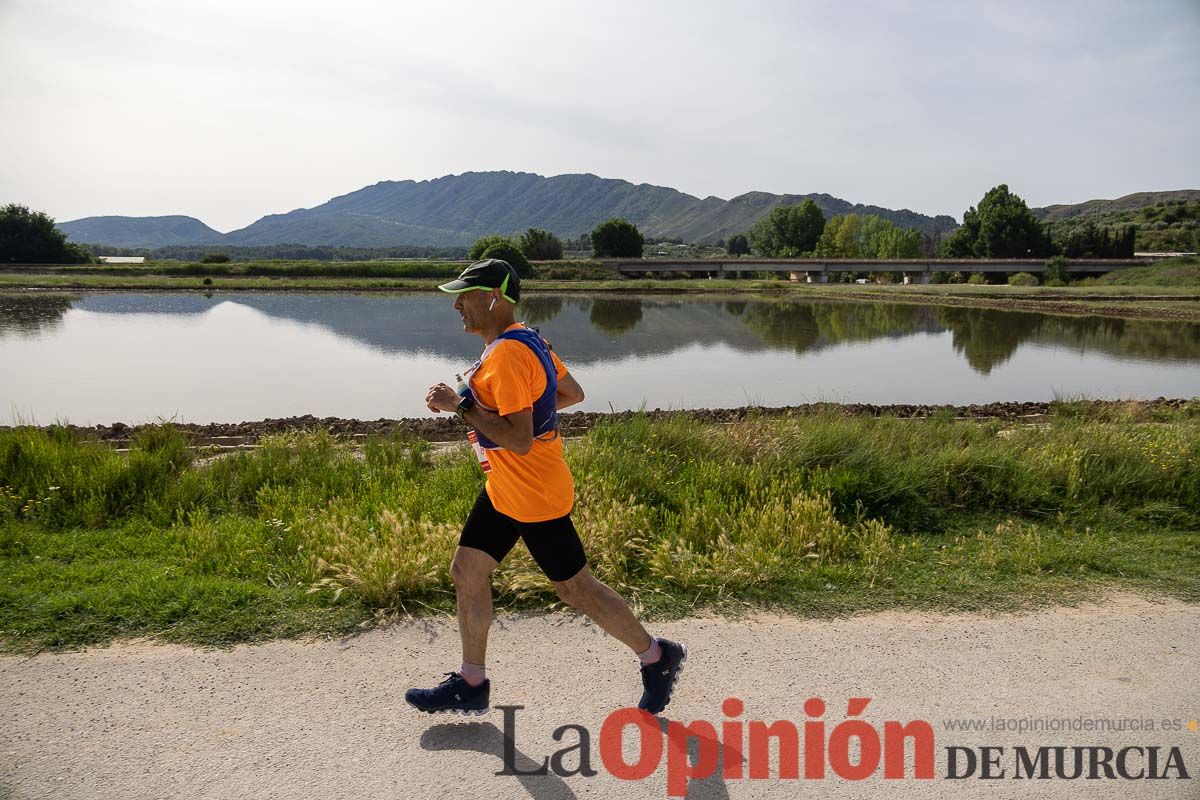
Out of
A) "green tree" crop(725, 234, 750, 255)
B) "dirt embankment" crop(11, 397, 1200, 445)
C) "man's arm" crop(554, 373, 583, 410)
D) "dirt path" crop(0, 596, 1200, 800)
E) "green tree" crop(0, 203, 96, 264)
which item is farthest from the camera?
"green tree" crop(725, 234, 750, 255)

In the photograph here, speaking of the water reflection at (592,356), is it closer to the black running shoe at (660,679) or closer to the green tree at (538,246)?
the black running shoe at (660,679)

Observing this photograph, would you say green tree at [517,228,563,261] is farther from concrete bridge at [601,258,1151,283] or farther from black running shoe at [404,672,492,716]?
black running shoe at [404,672,492,716]

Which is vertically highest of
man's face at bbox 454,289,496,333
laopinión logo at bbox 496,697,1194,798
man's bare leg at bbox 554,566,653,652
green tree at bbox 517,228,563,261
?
green tree at bbox 517,228,563,261

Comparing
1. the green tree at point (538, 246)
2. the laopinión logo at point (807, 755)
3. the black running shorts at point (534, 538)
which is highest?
the green tree at point (538, 246)

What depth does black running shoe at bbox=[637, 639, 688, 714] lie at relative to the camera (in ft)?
11.9

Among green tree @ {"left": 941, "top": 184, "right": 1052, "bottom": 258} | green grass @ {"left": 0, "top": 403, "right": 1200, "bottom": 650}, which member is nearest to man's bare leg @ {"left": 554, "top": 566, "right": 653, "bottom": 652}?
green grass @ {"left": 0, "top": 403, "right": 1200, "bottom": 650}

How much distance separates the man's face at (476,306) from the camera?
350cm

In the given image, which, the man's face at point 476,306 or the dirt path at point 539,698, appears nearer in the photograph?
the dirt path at point 539,698

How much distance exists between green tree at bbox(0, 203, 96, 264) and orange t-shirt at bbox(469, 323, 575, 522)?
92503mm

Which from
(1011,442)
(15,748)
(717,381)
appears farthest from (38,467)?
(717,381)

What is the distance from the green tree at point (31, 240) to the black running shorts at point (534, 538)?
9232 centimetres

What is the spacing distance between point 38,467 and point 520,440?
242 inches

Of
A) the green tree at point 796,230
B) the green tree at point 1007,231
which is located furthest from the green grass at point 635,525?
the green tree at point 796,230

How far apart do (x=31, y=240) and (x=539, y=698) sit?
94.4 metres
